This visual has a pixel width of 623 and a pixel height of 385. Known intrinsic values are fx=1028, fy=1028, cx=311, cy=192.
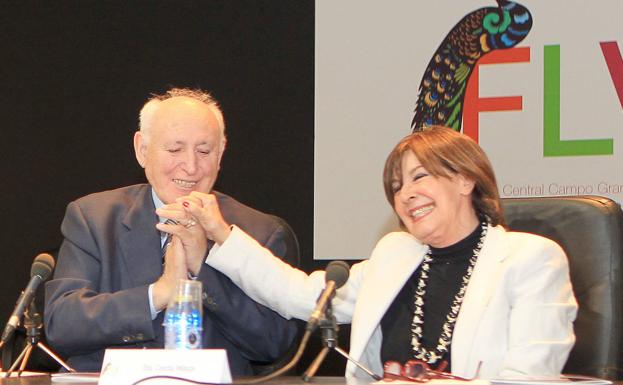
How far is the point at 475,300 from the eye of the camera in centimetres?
289

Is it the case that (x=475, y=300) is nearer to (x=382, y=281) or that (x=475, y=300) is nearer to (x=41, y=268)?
(x=382, y=281)

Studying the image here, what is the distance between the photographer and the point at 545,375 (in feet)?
8.75

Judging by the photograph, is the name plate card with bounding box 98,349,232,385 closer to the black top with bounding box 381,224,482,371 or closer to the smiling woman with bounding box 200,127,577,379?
the smiling woman with bounding box 200,127,577,379

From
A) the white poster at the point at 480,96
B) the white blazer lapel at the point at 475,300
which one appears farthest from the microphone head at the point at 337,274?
the white poster at the point at 480,96

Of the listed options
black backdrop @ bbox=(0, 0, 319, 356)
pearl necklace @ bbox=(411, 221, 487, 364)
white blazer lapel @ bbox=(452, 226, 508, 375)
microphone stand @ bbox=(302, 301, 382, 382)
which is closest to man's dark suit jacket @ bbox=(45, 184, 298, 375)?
pearl necklace @ bbox=(411, 221, 487, 364)

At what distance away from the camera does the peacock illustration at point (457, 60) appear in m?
5.14

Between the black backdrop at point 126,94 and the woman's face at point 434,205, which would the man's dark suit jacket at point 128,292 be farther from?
the black backdrop at point 126,94

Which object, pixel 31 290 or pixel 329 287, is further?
pixel 31 290

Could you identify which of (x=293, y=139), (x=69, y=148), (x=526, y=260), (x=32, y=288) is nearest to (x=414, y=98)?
(x=293, y=139)

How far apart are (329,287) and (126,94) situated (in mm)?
3735

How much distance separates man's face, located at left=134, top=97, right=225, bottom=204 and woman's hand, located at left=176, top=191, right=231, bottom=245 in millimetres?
165

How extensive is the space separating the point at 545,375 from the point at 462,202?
673 millimetres

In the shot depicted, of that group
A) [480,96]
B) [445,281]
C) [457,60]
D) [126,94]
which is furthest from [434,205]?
[126,94]

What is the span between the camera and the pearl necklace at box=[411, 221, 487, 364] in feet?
9.80
